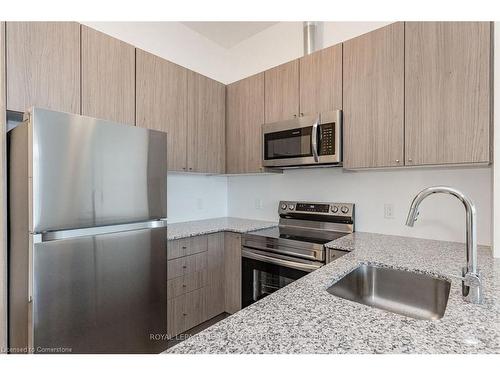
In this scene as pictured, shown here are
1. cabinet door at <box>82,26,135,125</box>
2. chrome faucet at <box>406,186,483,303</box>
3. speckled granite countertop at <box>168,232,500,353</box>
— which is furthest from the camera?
cabinet door at <box>82,26,135,125</box>

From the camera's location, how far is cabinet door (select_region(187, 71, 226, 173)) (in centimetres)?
243

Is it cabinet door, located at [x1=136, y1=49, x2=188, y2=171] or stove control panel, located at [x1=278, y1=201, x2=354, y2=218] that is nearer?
cabinet door, located at [x1=136, y1=49, x2=188, y2=171]

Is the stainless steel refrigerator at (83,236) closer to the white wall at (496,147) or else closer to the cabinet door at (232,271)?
the cabinet door at (232,271)

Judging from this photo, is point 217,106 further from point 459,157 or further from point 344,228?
point 459,157

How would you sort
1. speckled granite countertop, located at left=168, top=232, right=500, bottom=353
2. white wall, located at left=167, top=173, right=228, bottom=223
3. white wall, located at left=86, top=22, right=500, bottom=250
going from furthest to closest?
1. white wall, located at left=167, top=173, right=228, bottom=223
2. white wall, located at left=86, top=22, right=500, bottom=250
3. speckled granite countertop, located at left=168, top=232, right=500, bottom=353

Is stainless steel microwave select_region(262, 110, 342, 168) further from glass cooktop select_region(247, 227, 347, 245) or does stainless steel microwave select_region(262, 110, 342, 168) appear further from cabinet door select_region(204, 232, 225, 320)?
cabinet door select_region(204, 232, 225, 320)

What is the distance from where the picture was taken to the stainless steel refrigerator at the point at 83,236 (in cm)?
117

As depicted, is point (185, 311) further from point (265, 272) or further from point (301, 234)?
point (301, 234)

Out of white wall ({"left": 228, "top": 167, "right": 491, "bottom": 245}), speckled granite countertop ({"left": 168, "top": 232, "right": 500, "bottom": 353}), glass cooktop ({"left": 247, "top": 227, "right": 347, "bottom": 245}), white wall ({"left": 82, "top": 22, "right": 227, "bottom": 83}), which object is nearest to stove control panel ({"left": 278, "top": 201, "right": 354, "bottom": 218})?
white wall ({"left": 228, "top": 167, "right": 491, "bottom": 245})

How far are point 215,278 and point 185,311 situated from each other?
0.36m

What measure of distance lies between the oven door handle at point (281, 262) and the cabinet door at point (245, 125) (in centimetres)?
78

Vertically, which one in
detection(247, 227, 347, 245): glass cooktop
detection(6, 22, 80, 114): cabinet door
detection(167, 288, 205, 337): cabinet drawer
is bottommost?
detection(167, 288, 205, 337): cabinet drawer

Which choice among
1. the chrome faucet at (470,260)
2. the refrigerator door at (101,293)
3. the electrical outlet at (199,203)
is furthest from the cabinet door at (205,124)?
the chrome faucet at (470,260)

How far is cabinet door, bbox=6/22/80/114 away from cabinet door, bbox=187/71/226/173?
3.10ft
